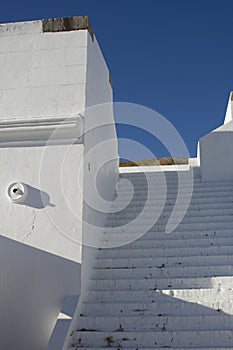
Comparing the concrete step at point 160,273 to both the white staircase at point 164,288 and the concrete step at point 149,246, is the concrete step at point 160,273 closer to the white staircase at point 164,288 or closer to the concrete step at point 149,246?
the white staircase at point 164,288

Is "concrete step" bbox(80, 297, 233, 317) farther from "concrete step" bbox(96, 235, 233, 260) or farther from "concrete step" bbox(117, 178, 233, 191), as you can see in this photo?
"concrete step" bbox(117, 178, 233, 191)

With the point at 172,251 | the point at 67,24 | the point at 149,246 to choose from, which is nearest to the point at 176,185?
the point at 149,246

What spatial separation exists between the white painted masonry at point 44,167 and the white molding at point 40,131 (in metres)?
0.01

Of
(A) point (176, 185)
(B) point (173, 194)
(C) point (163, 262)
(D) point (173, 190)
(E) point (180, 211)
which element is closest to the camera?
(C) point (163, 262)

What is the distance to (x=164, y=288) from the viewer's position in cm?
409

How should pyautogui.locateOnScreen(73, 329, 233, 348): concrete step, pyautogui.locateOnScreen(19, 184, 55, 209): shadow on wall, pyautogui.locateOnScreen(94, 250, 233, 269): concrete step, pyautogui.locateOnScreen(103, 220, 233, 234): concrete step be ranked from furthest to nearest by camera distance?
pyautogui.locateOnScreen(103, 220, 233, 234): concrete step < pyautogui.locateOnScreen(94, 250, 233, 269): concrete step < pyautogui.locateOnScreen(19, 184, 55, 209): shadow on wall < pyautogui.locateOnScreen(73, 329, 233, 348): concrete step

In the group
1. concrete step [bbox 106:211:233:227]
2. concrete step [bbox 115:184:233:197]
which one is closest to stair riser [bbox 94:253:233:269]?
concrete step [bbox 106:211:233:227]

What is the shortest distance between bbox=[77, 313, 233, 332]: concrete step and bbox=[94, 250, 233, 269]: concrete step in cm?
81

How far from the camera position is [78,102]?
176 inches

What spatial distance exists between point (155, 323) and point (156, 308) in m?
0.21

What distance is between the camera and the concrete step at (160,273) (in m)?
4.25

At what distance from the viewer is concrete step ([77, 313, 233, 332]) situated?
3.58 m

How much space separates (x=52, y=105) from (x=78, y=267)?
1781mm

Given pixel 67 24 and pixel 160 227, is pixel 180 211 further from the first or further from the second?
pixel 67 24
